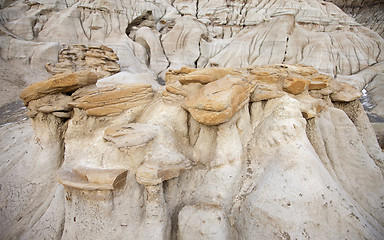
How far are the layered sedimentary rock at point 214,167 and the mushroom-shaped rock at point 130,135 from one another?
0.5 inches

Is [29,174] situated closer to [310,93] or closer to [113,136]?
[113,136]

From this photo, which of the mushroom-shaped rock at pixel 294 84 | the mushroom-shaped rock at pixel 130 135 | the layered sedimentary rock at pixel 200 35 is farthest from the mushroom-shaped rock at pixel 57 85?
the layered sedimentary rock at pixel 200 35

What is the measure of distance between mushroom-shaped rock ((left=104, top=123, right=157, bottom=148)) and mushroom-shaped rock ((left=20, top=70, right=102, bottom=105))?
94 cm

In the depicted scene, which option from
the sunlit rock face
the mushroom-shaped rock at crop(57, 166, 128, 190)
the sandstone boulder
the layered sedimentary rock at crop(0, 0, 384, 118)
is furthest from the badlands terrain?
the sunlit rock face

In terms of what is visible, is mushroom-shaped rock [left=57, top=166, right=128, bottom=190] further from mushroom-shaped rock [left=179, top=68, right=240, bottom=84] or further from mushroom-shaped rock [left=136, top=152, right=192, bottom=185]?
mushroom-shaped rock [left=179, top=68, right=240, bottom=84]

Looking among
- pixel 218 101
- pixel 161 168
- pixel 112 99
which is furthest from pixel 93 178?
pixel 218 101

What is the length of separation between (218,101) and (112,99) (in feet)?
4.75

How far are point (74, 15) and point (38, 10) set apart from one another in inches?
67.8

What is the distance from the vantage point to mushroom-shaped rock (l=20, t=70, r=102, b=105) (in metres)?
2.36

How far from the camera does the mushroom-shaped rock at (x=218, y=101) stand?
188cm

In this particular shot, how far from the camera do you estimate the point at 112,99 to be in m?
2.44

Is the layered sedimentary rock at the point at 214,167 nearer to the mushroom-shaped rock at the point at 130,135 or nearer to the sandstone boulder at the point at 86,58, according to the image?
the mushroom-shaped rock at the point at 130,135

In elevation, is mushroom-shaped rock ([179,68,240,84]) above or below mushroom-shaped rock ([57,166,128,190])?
above

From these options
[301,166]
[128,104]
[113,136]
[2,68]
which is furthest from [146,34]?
[301,166]
